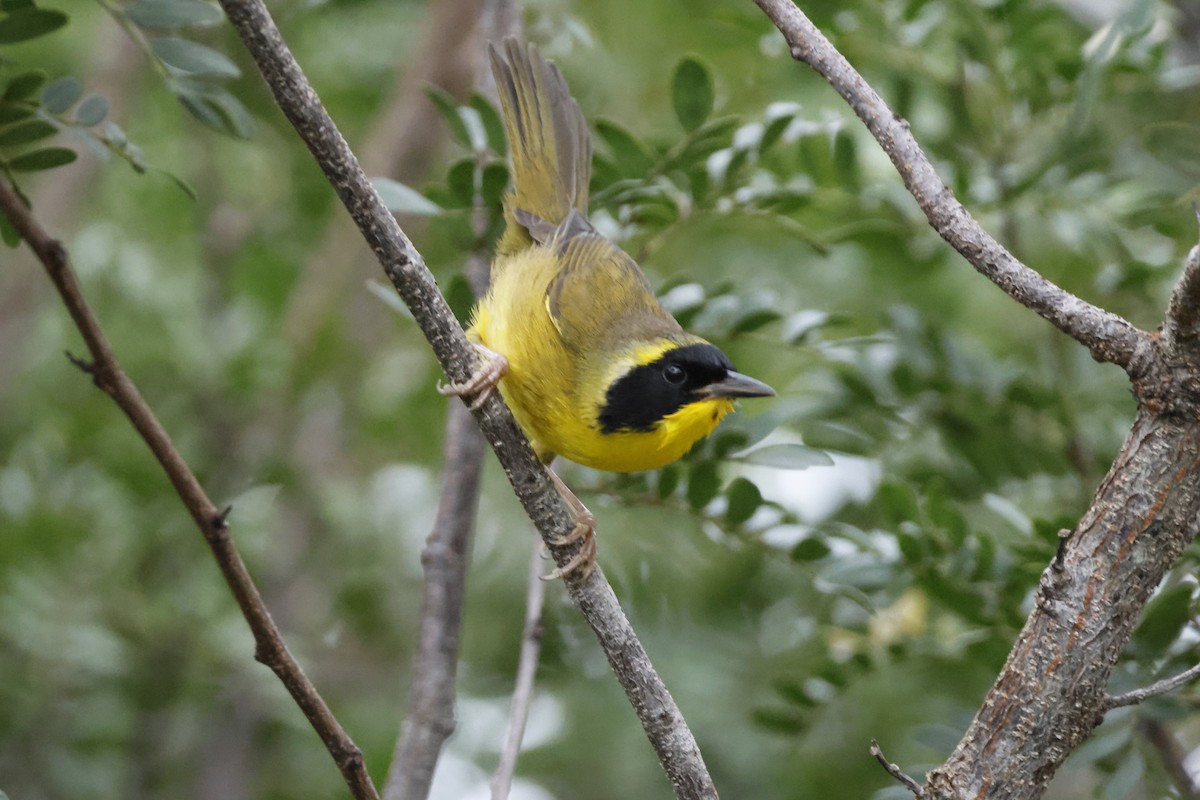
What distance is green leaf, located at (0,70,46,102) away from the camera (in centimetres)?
192

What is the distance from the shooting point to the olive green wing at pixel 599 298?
295 centimetres

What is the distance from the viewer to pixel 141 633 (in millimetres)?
3146

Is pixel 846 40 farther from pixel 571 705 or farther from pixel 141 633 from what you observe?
pixel 141 633

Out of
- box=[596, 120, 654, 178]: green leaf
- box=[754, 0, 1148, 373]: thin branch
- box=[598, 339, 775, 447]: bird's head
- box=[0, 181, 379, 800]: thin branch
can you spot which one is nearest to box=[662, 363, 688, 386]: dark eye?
box=[598, 339, 775, 447]: bird's head

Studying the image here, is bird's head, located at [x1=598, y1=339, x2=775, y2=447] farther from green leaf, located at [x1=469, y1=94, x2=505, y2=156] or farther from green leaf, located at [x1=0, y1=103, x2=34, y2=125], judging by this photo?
green leaf, located at [x1=0, y1=103, x2=34, y2=125]

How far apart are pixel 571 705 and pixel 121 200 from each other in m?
2.71

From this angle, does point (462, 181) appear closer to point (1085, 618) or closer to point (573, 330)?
point (573, 330)

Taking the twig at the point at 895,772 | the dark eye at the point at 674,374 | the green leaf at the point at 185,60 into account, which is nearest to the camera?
the twig at the point at 895,772

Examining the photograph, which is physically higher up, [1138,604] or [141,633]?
[1138,604]

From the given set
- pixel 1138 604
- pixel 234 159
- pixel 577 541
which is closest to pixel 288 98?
pixel 577 541

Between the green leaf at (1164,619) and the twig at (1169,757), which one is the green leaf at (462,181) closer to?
the green leaf at (1164,619)

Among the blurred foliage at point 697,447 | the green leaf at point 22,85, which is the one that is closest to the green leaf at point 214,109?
the blurred foliage at point 697,447

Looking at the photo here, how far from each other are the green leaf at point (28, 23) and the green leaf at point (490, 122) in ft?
3.10

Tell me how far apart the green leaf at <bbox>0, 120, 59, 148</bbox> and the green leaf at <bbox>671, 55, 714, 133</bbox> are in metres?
1.16
